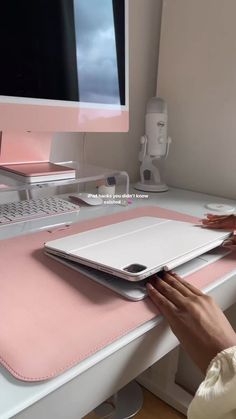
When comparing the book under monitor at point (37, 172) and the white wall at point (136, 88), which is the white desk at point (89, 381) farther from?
the white wall at point (136, 88)

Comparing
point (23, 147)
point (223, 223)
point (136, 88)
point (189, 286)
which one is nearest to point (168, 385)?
point (223, 223)

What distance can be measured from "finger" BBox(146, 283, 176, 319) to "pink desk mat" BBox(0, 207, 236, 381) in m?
0.01

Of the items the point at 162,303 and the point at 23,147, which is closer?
the point at 162,303

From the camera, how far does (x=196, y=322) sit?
0.48 m

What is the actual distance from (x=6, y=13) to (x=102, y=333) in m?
0.68

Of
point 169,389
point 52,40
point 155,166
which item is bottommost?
point 169,389

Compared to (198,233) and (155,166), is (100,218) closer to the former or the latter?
(198,233)

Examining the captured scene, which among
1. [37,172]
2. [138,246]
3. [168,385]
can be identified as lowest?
[168,385]

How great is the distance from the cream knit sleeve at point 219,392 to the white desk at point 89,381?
0.27 ft

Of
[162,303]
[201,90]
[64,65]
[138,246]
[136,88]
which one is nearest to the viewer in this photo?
[162,303]

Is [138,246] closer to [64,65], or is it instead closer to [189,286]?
[189,286]

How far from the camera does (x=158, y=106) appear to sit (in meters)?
1.23

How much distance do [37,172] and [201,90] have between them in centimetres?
71

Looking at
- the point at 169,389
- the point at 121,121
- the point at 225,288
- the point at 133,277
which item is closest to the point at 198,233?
the point at 225,288
